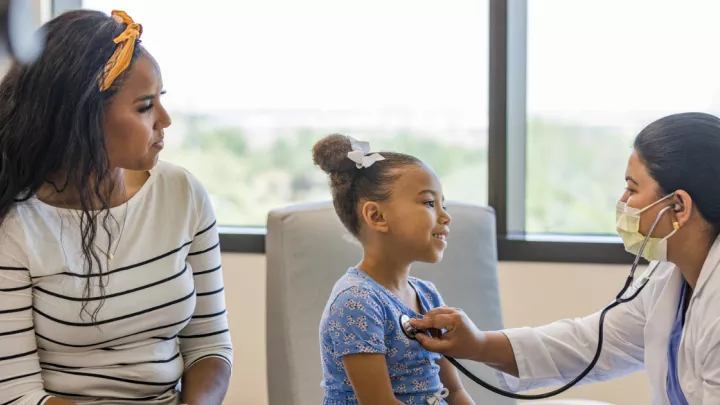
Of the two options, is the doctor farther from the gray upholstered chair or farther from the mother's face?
→ the mother's face

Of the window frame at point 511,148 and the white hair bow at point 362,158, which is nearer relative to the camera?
the white hair bow at point 362,158

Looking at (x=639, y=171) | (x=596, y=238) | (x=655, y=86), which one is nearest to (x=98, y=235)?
(x=639, y=171)

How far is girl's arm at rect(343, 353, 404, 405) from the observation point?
1481 millimetres

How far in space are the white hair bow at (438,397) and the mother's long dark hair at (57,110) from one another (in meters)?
0.63

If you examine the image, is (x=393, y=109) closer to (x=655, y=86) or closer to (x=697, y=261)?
(x=655, y=86)

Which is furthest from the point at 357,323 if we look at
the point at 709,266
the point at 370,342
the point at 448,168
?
the point at 448,168

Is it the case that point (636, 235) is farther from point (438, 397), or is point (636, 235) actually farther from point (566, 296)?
point (566, 296)

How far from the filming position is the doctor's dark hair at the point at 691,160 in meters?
1.49

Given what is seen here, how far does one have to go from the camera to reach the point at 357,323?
4.98ft

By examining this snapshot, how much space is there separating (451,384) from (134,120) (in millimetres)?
791

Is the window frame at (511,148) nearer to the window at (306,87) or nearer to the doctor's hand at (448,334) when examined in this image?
the window at (306,87)

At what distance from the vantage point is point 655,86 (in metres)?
2.47

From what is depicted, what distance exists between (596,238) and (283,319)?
3.47ft

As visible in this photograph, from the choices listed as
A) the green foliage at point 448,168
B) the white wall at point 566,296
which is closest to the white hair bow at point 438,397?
the white wall at point 566,296
